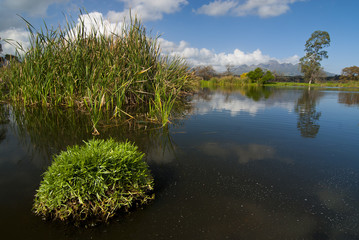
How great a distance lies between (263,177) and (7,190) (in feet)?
10.1

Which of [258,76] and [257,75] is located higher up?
[257,75]

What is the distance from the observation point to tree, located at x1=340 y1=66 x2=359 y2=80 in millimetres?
51625

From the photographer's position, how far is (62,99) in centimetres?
702

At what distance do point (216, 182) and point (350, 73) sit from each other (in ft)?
227

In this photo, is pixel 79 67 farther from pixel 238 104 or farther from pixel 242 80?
pixel 242 80

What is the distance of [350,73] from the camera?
174 ft

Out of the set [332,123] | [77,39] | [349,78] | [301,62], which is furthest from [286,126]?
[349,78]

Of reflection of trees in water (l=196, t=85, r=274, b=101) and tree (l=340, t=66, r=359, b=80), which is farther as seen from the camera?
tree (l=340, t=66, r=359, b=80)

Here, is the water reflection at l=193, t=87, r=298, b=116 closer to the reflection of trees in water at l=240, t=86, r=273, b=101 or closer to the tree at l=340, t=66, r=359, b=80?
the reflection of trees in water at l=240, t=86, r=273, b=101

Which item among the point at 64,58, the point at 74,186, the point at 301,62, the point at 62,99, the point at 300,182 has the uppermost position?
the point at 301,62

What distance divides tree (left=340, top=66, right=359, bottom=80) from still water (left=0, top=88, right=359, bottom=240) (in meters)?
63.7

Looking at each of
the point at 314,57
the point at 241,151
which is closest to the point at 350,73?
the point at 314,57

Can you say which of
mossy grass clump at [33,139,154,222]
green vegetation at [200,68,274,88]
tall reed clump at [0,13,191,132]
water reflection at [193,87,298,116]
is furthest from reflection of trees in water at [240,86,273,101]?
green vegetation at [200,68,274,88]

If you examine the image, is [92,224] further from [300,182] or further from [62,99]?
[62,99]
